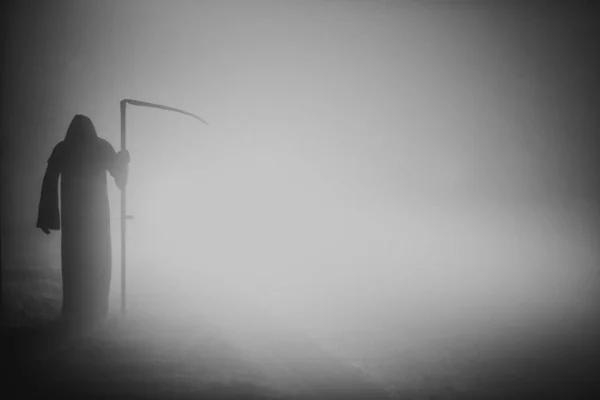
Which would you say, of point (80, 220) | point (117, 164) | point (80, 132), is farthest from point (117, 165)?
point (80, 220)

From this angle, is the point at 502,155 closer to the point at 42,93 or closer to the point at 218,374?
the point at 42,93

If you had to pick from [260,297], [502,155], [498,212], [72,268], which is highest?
[502,155]

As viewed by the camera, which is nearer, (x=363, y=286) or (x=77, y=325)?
(x=77, y=325)

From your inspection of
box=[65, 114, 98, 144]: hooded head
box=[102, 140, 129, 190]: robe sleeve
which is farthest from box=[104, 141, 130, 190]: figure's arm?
box=[65, 114, 98, 144]: hooded head

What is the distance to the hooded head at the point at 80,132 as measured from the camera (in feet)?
15.2

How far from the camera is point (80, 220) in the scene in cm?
461

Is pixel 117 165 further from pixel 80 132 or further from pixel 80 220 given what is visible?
pixel 80 220

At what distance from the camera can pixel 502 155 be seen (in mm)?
42156

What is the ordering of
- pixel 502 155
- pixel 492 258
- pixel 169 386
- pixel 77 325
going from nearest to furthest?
pixel 169 386
pixel 77 325
pixel 492 258
pixel 502 155

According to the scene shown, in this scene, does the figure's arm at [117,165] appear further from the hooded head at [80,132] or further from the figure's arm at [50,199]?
the figure's arm at [50,199]

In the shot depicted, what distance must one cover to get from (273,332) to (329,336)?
4.96ft

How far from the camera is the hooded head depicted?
15.2ft

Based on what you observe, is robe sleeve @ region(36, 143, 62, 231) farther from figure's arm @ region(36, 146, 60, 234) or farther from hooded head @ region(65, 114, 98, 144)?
hooded head @ region(65, 114, 98, 144)

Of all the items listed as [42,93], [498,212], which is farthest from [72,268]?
[498,212]
